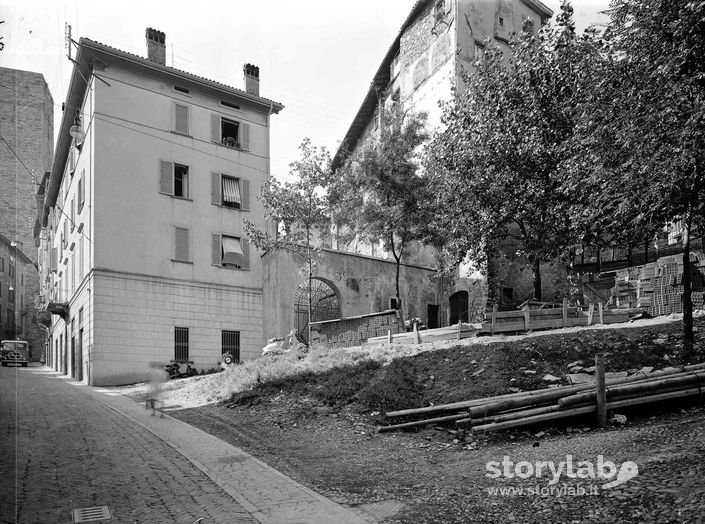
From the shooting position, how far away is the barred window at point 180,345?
51.6 ft

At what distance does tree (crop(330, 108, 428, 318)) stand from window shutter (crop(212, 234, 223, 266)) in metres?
4.54

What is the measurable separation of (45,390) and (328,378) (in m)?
8.46

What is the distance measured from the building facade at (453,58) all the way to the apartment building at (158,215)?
533cm

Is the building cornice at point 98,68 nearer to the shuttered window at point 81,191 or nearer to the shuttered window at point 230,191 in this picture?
the shuttered window at point 81,191

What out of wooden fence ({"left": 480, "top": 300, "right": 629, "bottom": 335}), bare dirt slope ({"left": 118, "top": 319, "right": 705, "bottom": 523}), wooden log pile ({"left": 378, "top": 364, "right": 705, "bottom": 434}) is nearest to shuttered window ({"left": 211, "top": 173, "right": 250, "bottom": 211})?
bare dirt slope ({"left": 118, "top": 319, "right": 705, "bottom": 523})

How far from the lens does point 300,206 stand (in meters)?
19.0

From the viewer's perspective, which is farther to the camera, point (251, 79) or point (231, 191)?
point (251, 79)

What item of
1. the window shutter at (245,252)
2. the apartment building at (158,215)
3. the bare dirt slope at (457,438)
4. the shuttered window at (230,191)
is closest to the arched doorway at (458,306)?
the apartment building at (158,215)

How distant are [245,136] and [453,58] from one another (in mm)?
10491

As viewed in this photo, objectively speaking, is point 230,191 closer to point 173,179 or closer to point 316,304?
point 173,179

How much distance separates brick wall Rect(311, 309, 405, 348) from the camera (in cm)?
1977

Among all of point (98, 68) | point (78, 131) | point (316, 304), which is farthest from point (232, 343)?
point (98, 68)

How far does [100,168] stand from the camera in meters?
16.9

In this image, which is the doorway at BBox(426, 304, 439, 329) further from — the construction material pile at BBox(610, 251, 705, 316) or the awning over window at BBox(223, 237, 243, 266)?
the awning over window at BBox(223, 237, 243, 266)
